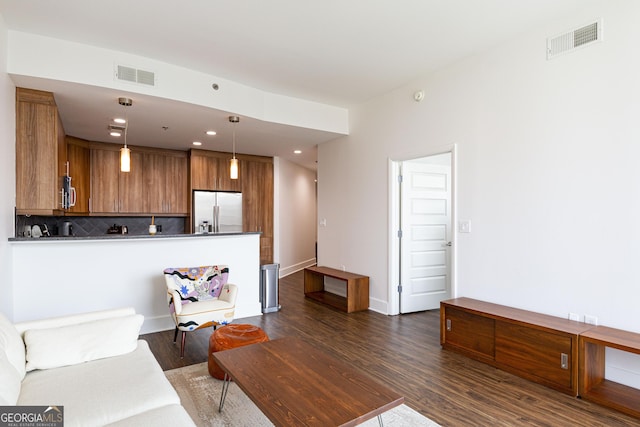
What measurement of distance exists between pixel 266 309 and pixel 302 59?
331 centimetres

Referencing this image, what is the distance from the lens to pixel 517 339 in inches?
115

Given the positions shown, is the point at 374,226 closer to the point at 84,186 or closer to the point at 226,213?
the point at 226,213

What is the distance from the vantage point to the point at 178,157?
6941 millimetres

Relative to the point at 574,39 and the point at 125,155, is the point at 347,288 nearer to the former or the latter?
the point at 125,155

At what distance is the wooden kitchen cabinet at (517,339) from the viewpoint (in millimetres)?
2607

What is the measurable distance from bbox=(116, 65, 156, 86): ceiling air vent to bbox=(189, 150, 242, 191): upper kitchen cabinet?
3.08m

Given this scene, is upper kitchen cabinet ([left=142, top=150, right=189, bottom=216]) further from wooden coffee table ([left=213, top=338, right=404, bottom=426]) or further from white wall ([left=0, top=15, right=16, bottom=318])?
wooden coffee table ([left=213, top=338, right=404, bottom=426])

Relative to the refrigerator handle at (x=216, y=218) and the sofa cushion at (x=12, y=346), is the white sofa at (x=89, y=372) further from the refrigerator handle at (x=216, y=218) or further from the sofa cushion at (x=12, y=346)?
the refrigerator handle at (x=216, y=218)

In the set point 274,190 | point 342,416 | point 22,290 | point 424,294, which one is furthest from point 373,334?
point 274,190

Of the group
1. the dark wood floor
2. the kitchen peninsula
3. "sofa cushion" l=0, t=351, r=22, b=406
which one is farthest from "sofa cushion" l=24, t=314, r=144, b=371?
the kitchen peninsula

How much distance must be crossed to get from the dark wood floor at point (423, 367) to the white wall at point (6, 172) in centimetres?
136

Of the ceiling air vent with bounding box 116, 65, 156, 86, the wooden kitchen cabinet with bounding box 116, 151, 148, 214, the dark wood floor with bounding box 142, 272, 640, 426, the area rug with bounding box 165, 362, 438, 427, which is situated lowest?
the dark wood floor with bounding box 142, 272, 640, 426

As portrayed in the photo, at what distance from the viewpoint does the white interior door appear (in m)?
4.79

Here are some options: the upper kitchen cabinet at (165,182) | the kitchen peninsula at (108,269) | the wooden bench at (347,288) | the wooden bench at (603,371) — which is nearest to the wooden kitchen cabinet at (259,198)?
the upper kitchen cabinet at (165,182)
